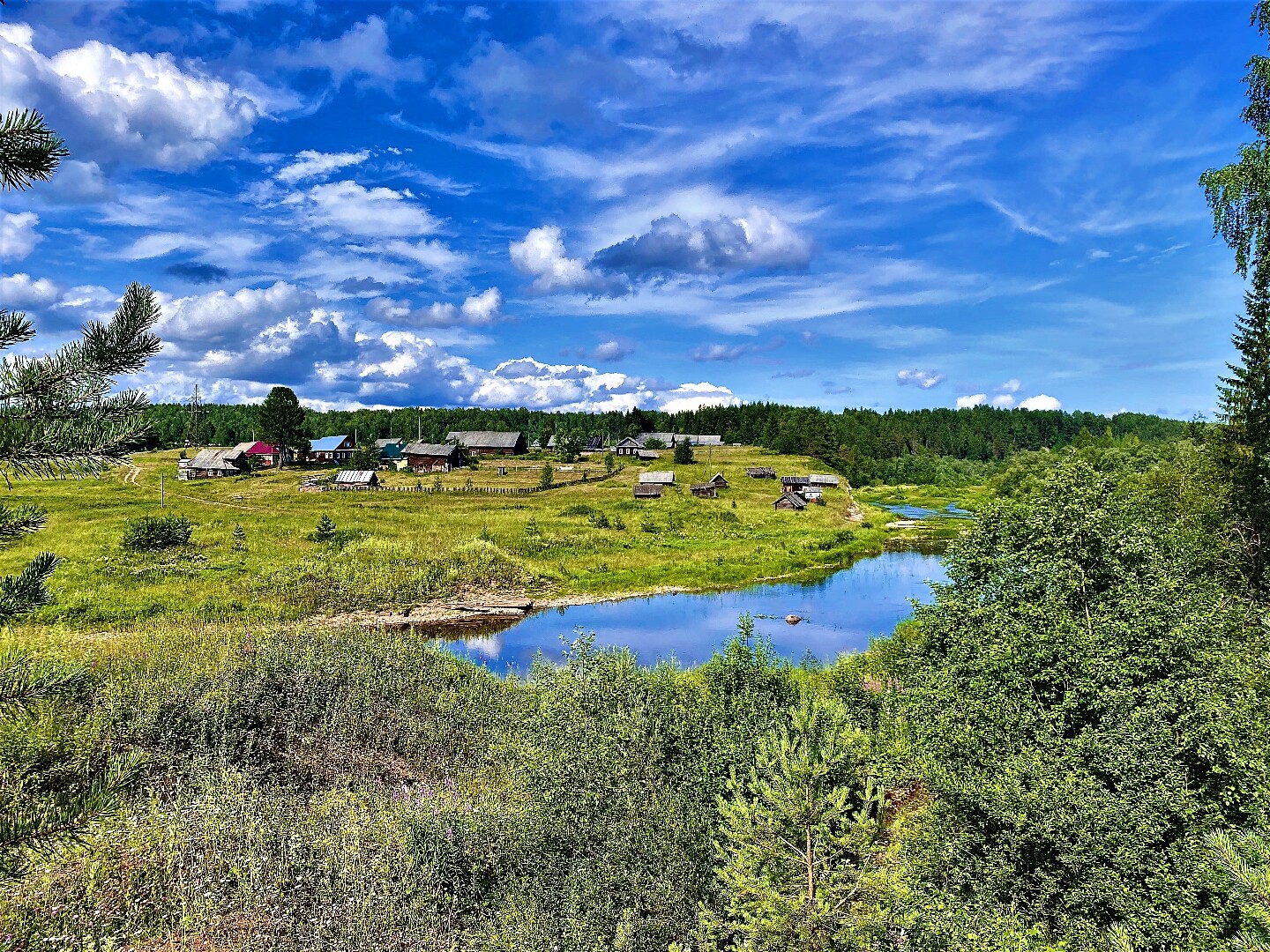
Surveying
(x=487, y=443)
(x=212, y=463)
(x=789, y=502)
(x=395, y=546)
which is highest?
(x=487, y=443)

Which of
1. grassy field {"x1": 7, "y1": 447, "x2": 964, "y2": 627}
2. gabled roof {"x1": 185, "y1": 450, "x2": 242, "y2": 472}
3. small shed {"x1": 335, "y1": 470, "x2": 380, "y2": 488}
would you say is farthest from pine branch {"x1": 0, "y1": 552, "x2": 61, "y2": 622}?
gabled roof {"x1": 185, "y1": 450, "x2": 242, "y2": 472}

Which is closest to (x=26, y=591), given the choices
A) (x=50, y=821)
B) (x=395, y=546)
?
(x=50, y=821)

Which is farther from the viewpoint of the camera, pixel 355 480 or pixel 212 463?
pixel 212 463

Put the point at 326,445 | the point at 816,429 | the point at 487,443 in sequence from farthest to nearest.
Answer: the point at 816,429 < the point at 487,443 < the point at 326,445

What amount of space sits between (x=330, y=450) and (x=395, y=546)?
6430 cm

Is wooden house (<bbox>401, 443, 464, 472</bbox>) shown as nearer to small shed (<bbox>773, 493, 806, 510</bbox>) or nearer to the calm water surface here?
small shed (<bbox>773, 493, 806, 510</bbox>)

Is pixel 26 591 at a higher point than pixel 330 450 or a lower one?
lower

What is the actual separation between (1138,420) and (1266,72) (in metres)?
231

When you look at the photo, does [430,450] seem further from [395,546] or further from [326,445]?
[395,546]

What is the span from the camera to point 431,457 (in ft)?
319

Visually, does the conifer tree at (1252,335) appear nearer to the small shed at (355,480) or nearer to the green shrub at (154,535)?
the green shrub at (154,535)

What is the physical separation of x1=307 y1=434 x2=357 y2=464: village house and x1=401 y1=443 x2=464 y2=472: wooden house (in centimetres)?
930

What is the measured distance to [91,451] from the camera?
476 cm

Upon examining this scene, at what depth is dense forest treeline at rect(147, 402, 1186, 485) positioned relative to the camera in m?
129
